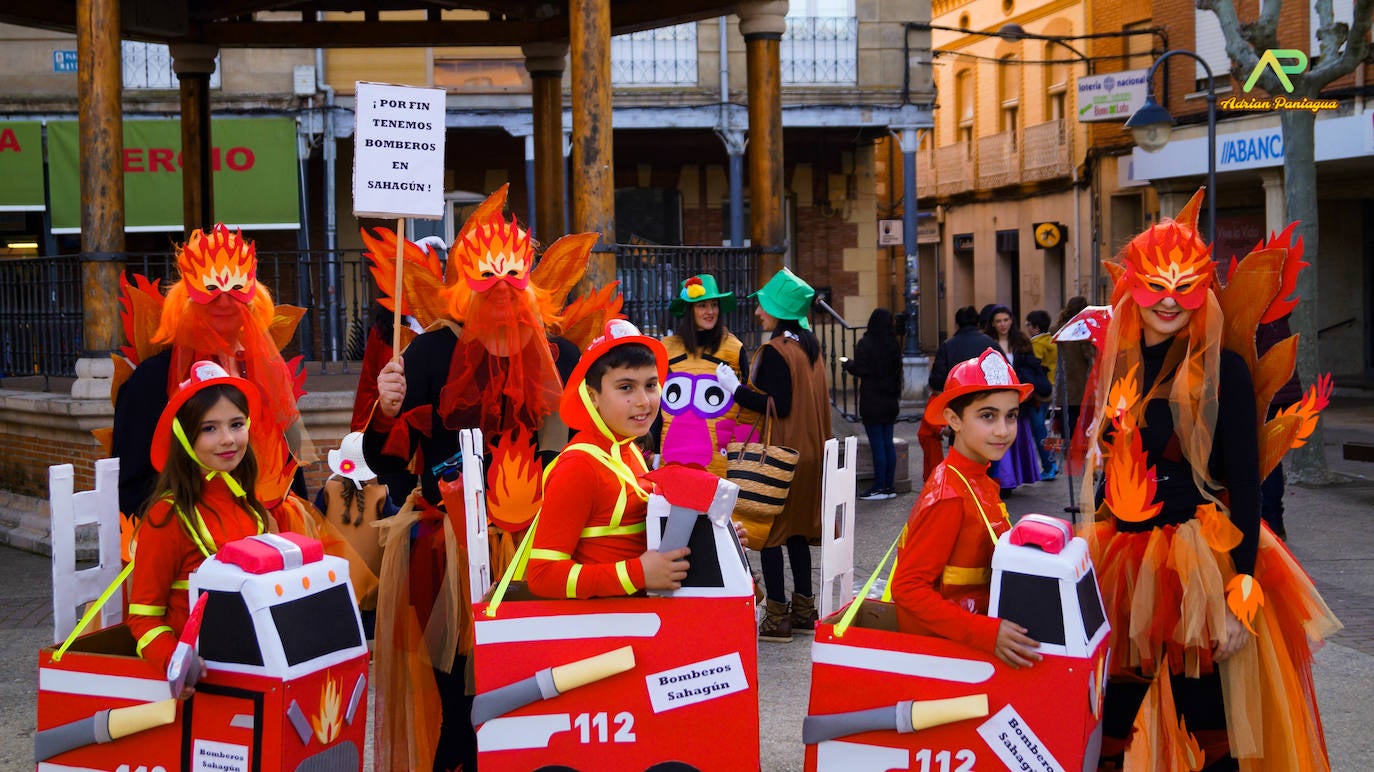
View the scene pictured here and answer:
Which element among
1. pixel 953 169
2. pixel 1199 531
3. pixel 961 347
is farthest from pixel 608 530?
pixel 953 169

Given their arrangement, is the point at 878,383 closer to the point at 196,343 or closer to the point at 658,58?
the point at 196,343

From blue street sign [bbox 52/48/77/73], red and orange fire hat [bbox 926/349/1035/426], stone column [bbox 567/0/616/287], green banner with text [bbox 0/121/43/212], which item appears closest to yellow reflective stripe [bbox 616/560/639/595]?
red and orange fire hat [bbox 926/349/1035/426]


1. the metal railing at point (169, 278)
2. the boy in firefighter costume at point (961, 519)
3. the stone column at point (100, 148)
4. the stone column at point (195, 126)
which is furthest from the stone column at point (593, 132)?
the boy in firefighter costume at point (961, 519)

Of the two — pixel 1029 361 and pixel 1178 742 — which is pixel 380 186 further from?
pixel 1029 361

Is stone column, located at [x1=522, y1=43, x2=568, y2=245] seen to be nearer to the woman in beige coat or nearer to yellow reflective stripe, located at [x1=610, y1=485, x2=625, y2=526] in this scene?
the woman in beige coat

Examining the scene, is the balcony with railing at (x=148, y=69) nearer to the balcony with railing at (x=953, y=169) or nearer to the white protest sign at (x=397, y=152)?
the white protest sign at (x=397, y=152)

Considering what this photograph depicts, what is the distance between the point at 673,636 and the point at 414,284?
8.04 feet

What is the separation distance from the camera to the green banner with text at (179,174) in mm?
18344

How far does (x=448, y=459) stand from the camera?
4.57 m

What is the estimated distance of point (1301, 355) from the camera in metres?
11.9

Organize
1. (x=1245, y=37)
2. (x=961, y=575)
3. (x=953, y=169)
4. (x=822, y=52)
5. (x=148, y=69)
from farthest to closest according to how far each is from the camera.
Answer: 1. (x=953, y=169)
2. (x=822, y=52)
3. (x=148, y=69)
4. (x=1245, y=37)
5. (x=961, y=575)

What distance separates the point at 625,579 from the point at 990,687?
94 centimetres

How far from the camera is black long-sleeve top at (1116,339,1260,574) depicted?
3836mm

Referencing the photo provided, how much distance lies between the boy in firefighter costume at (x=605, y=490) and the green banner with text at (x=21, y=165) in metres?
17.1
